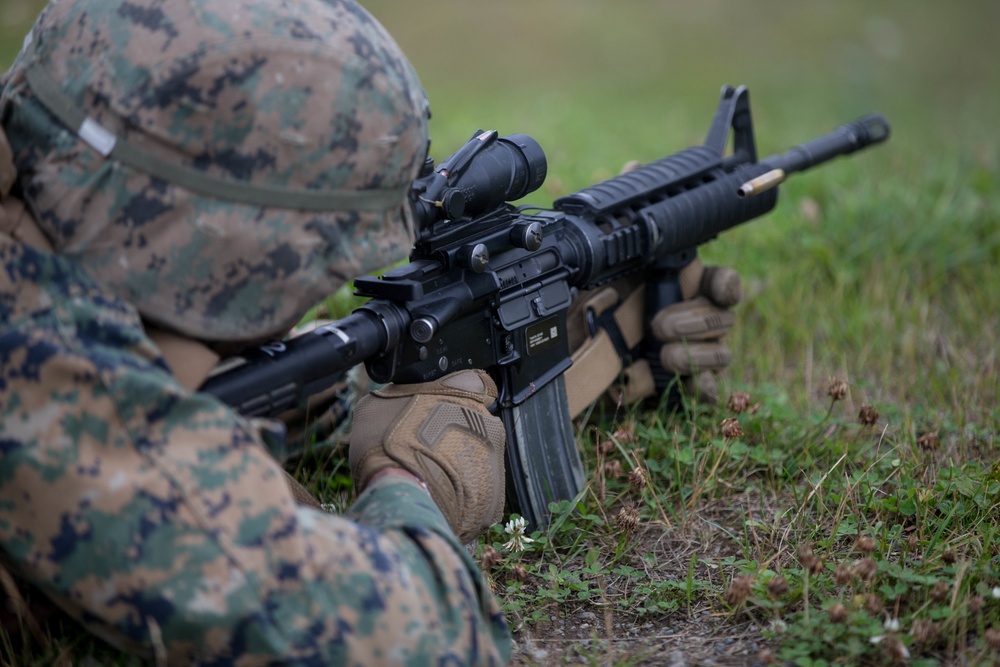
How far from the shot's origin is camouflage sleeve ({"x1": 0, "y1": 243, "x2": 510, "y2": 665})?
6.03 ft

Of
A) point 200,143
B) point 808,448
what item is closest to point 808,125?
point 808,448

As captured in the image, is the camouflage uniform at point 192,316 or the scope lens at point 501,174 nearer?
the camouflage uniform at point 192,316

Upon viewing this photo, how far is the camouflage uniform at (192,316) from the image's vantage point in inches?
72.7

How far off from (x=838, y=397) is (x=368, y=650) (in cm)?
196

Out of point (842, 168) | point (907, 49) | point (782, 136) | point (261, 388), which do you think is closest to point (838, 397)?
point (261, 388)

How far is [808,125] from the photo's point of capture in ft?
26.0

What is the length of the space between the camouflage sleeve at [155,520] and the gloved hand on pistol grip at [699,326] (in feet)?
6.58

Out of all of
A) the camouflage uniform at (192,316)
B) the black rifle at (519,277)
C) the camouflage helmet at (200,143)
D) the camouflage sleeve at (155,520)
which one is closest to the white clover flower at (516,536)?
the black rifle at (519,277)

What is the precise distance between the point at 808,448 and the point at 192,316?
221cm

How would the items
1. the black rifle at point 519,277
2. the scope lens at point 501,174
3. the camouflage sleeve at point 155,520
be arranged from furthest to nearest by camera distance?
the scope lens at point 501,174 → the black rifle at point 519,277 → the camouflage sleeve at point 155,520

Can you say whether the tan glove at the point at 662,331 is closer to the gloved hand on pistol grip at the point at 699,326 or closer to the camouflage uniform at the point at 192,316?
the gloved hand on pistol grip at the point at 699,326

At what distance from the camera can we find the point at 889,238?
16.9 feet

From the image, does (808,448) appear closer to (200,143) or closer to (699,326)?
(699,326)

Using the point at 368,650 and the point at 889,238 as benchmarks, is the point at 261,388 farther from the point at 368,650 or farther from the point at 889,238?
the point at 889,238
